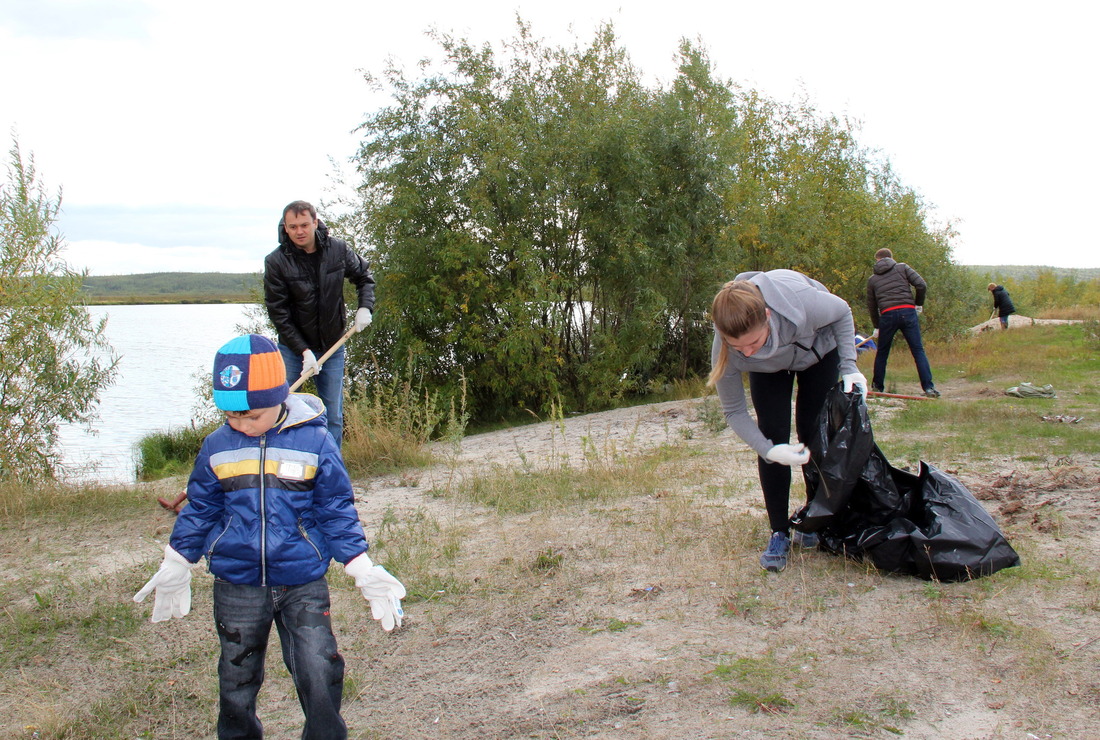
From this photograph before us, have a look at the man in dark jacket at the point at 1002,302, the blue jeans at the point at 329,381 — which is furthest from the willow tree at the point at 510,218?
the man in dark jacket at the point at 1002,302

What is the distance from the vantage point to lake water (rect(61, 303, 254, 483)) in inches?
445

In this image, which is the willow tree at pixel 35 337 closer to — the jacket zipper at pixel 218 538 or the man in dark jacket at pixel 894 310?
the jacket zipper at pixel 218 538

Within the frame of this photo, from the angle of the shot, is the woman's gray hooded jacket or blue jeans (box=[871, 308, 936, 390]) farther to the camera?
blue jeans (box=[871, 308, 936, 390])

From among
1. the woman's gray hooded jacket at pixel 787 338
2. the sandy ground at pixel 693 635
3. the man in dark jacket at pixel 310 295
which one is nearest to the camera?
the sandy ground at pixel 693 635

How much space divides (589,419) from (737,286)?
752 cm

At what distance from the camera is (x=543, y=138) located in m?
13.4

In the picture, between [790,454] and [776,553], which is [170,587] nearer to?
[790,454]

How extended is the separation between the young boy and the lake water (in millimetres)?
5079

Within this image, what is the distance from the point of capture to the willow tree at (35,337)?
344 inches

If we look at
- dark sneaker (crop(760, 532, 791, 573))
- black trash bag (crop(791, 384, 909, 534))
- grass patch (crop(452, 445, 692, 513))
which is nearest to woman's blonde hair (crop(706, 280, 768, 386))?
black trash bag (crop(791, 384, 909, 534))

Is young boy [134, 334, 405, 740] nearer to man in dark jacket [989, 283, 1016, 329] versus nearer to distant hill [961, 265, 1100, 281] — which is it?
man in dark jacket [989, 283, 1016, 329]

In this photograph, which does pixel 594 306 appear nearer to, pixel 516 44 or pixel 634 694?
pixel 516 44

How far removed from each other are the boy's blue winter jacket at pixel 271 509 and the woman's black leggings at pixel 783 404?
2145mm

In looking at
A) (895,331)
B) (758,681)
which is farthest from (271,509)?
(895,331)
